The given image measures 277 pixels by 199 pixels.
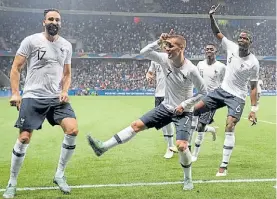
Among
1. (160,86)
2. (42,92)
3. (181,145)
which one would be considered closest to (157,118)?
(181,145)

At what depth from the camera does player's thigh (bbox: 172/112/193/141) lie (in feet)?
23.6

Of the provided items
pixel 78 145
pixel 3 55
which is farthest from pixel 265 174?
pixel 3 55

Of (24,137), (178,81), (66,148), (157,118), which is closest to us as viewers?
(24,137)

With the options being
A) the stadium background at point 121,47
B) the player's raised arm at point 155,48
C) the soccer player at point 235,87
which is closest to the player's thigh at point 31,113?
the player's raised arm at point 155,48

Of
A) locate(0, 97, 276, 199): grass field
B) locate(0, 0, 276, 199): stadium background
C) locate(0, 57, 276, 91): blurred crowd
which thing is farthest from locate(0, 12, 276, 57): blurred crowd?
locate(0, 97, 276, 199): grass field

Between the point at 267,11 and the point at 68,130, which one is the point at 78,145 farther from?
the point at 267,11

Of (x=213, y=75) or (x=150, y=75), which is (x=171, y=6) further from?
(x=213, y=75)

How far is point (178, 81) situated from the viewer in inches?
285

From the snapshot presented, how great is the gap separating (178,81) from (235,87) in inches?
81.3

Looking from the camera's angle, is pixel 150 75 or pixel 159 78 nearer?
pixel 150 75

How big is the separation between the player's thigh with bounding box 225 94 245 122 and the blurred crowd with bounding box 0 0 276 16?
162ft

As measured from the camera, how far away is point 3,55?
52.5 m

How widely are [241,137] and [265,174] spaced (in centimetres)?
625

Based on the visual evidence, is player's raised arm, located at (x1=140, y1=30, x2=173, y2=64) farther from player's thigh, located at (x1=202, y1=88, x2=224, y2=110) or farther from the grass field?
player's thigh, located at (x1=202, y1=88, x2=224, y2=110)
